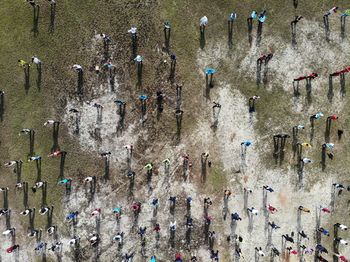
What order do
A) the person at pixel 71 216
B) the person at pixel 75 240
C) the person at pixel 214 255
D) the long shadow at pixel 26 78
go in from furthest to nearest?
1. the person at pixel 214 255
2. the person at pixel 75 240
3. the person at pixel 71 216
4. the long shadow at pixel 26 78

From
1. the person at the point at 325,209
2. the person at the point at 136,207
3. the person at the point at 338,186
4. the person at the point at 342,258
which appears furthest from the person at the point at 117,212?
the person at the point at 342,258

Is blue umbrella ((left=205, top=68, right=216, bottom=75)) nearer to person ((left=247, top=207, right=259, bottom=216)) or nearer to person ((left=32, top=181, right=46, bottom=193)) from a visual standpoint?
person ((left=247, top=207, right=259, bottom=216))

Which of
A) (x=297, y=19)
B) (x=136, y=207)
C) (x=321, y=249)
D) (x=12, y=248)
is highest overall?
(x=297, y=19)

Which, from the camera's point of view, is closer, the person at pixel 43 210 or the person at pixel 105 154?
the person at pixel 43 210

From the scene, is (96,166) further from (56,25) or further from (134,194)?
(56,25)

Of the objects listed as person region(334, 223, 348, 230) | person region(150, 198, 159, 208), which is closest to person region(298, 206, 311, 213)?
person region(334, 223, 348, 230)

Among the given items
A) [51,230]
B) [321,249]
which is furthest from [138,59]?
[321,249]

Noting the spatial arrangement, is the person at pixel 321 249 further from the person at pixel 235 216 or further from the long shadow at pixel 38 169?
the long shadow at pixel 38 169

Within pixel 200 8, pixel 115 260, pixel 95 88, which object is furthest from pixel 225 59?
pixel 115 260

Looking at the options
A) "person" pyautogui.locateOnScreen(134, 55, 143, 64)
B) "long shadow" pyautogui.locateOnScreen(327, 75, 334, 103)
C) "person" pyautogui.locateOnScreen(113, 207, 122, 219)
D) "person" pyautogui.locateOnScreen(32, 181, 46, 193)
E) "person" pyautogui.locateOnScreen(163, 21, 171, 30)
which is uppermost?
"person" pyautogui.locateOnScreen(163, 21, 171, 30)

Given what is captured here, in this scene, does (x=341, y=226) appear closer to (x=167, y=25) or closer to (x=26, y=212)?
(x=167, y=25)

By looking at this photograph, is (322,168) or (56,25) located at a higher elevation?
(56,25)
